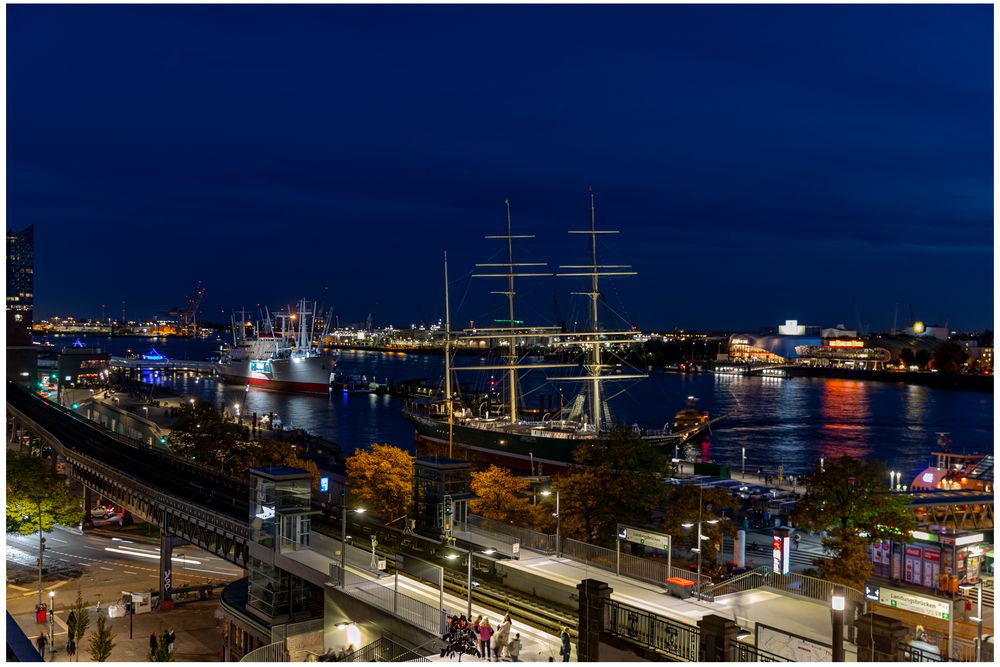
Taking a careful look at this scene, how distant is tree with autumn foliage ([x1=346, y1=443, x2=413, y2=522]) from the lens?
78.9 ft

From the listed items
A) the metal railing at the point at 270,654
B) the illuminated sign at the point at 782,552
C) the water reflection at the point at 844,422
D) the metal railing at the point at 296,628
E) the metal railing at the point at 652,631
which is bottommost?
the water reflection at the point at 844,422

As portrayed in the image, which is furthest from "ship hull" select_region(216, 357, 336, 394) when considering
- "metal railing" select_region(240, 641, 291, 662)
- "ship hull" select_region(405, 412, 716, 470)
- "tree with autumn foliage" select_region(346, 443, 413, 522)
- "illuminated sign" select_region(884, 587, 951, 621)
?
"illuminated sign" select_region(884, 587, 951, 621)

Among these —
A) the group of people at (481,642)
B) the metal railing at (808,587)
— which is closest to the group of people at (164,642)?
the group of people at (481,642)

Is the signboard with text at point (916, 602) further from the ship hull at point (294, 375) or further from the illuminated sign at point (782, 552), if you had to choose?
the ship hull at point (294, 375)

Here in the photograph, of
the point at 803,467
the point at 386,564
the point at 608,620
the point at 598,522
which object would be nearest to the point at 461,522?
the point at 386,564

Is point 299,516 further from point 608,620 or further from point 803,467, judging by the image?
point 803,467

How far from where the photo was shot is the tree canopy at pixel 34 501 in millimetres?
23481

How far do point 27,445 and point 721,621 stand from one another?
4144 cm

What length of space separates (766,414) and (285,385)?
51.1 m

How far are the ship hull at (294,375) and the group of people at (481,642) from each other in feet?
278

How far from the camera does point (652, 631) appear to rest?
9.54 metres

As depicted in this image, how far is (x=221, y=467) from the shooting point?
31.1m

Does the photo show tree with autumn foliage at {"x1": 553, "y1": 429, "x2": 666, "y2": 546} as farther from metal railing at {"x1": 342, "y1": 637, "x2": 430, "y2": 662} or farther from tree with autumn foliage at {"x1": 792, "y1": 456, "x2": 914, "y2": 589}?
metal railing at {"x1": 342, "y1": 637, "x2": 430, "y2": 662}

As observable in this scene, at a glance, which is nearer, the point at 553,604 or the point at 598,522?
the point at 553,604
